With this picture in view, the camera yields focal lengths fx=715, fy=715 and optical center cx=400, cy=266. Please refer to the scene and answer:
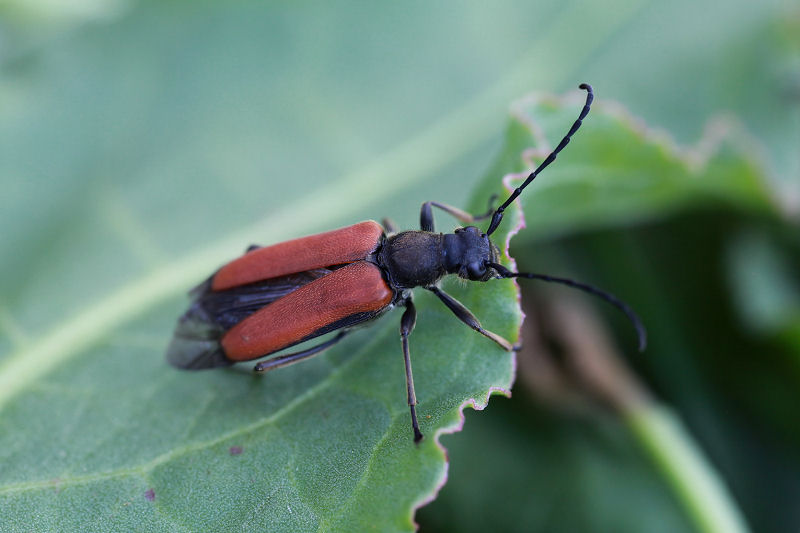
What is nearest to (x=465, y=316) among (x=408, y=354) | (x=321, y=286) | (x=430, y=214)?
(x=408, y=354)

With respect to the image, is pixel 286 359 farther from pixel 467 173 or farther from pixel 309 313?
pixel 467 173

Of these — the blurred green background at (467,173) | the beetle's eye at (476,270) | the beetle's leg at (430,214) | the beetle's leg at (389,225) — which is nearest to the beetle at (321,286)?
the beetle's eye at (476,270)

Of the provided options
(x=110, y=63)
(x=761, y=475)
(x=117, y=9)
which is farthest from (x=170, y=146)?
(x=761, y=475)

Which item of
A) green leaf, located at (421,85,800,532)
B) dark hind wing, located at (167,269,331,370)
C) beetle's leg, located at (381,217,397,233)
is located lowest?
green leaf, located at (421,85,800,532)

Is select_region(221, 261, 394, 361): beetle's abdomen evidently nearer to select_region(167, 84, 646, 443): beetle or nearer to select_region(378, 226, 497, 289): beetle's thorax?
select_region(167, 84, 646, 443): beetle

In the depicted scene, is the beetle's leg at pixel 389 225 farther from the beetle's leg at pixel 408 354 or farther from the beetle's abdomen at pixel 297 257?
the beetle's leg at pixel 408 354

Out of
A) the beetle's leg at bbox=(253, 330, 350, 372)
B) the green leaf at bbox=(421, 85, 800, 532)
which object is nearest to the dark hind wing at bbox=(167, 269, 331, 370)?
the beetle's leg at bbox=(253, 330, 350, 372)
